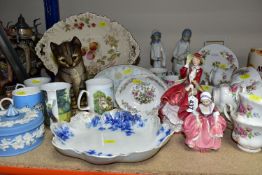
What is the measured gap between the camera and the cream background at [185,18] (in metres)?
0.96

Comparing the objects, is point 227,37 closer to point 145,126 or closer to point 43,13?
point 145,126

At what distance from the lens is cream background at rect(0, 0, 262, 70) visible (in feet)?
3.14

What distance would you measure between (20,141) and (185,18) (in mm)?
703

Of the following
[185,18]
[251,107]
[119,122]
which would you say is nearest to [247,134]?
[251,107]

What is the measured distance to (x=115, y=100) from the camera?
2.49ft

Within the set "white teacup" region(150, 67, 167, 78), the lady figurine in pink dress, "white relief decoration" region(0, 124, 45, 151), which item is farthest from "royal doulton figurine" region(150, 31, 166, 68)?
"white relief decoration" region(0, 124, 45, 151)


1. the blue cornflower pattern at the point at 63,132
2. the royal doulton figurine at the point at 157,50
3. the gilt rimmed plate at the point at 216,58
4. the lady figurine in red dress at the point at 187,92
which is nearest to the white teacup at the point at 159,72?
the royal doulton figurine at the point at 157,50

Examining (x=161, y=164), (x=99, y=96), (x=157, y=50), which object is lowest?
(x=161, y=164)

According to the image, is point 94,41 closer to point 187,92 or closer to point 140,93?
point 140,93

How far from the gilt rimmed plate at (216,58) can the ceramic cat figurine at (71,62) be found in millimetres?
406

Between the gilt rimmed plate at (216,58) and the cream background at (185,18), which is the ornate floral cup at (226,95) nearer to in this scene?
the gilt rimmed plate at (216,58)

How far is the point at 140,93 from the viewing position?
0.78 metres

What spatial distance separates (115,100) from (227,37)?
51 cm

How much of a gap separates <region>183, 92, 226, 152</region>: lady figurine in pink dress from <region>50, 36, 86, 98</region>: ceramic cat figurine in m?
0.35
